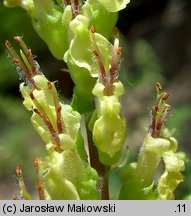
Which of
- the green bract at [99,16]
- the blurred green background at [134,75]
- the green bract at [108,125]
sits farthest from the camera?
the blurred green background at [134,75]

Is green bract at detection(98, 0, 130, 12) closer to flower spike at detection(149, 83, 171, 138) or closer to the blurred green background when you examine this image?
flower spike at detection(149, 83, 171, 138)

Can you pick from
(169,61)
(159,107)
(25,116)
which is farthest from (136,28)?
(159,107)

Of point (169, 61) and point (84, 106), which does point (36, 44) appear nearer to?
point (169, 61)

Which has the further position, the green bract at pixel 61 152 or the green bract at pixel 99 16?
the green bract at pixel 99 16

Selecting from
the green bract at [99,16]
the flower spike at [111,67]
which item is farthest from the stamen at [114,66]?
the green bract at [99,16]

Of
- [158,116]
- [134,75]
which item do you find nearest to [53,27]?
[158,116]

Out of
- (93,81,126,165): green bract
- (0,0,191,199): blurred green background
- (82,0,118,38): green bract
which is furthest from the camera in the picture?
(0,0,191,199): blurred green background

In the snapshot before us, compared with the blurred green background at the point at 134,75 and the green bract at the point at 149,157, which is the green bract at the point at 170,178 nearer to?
the green bract at the point at 149,157

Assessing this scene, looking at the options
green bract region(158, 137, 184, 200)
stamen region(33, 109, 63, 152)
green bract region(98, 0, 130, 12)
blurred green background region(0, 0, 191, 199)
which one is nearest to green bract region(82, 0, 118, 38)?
green bract region(98, 0, 130, 12)
